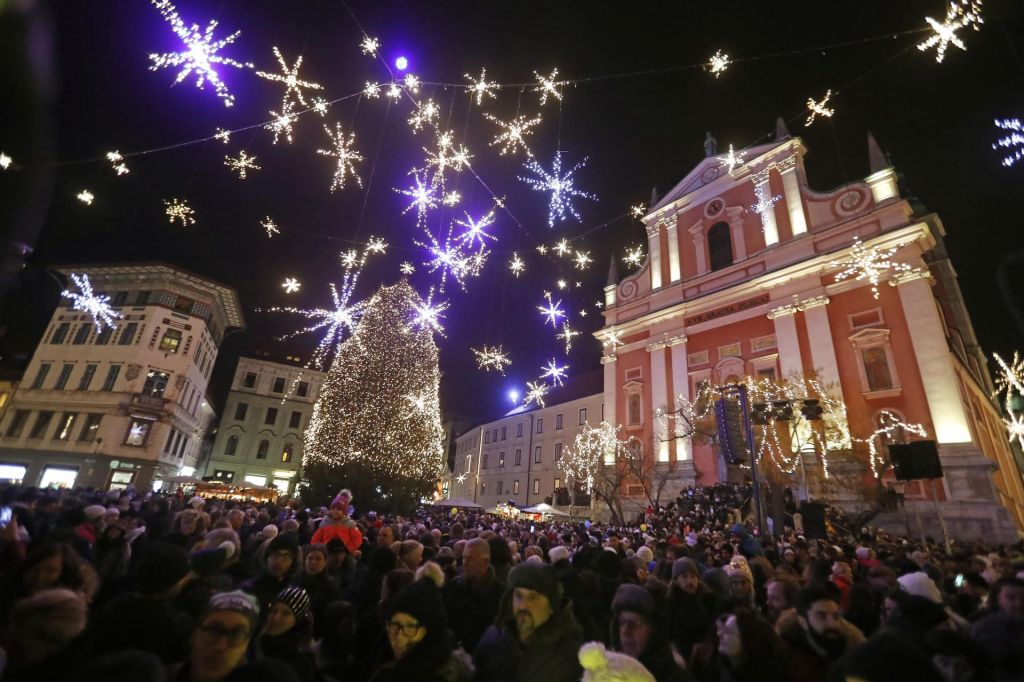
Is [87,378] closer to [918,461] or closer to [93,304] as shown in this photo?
[93,304]

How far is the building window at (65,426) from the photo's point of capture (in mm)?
30562

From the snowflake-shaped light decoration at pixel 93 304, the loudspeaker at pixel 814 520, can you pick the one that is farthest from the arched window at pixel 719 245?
the snowflake-shaped light decoration at pixel 93 304

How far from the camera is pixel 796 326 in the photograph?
2425 centimetres

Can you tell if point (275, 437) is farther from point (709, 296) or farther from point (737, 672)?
point (737, 672)

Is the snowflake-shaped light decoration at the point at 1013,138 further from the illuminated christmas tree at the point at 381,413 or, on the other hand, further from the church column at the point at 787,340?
the illuminated christmas tree at the point at 381,413

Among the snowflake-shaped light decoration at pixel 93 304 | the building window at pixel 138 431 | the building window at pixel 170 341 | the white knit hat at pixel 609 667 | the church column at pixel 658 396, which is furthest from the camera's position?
the building window at pixel 170 341

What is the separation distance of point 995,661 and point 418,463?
70.6ft

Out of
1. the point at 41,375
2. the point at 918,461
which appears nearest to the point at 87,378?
the point at 41,375

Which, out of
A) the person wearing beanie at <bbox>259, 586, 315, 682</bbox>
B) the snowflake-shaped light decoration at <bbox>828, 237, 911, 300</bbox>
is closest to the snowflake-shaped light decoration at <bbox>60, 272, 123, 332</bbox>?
the person wearing beanie at <bbox>259, 586, 315, 682</bbox>

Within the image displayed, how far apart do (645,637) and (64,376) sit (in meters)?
42.8

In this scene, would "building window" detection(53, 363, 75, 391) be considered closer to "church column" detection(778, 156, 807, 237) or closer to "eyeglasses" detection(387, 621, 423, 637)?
"eyeglasses" detection(387, 621, 423, 637)

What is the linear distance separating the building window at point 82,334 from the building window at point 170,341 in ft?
16.4

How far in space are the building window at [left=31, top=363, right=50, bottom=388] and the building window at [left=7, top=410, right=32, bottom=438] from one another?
6.03 ft

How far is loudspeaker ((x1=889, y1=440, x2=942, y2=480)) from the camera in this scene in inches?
516
